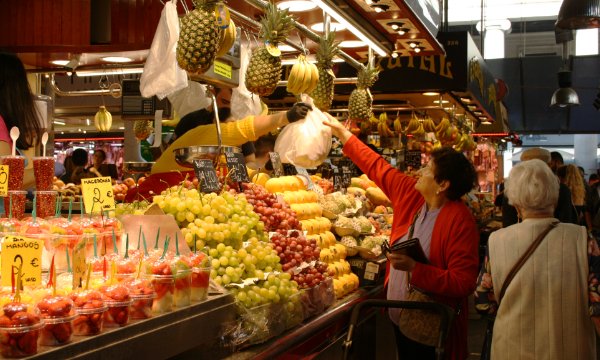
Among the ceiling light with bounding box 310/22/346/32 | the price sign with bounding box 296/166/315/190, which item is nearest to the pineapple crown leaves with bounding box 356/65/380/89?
the ceiling light with bounding box 310/22/346/32

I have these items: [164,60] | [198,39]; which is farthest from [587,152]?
[198,39]

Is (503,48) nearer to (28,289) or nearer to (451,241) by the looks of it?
(451,241)

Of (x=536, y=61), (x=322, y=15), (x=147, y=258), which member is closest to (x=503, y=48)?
(x=536, y=61)

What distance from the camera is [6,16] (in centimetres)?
623

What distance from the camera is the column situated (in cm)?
2359

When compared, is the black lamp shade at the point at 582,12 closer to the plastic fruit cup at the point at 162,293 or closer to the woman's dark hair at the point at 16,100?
the woman's dark hair at the point at 16,100

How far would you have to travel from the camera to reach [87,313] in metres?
1.96

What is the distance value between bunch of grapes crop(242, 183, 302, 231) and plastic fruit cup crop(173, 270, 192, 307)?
1.25m

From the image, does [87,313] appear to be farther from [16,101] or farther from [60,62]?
[60,62]

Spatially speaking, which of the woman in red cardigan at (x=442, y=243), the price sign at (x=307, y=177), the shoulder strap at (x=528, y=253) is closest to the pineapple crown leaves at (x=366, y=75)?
the price sign at (x=307, y=177)

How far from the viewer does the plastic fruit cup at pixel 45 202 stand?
295 cm

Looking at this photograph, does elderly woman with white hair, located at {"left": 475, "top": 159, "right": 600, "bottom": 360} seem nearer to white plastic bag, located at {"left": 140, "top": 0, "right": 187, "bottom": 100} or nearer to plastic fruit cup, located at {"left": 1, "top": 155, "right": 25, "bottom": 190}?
white plastic bag, located at {"left": 140, "top": 0, "right": 187, "bottom": 100}

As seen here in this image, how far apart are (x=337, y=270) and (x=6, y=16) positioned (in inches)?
160

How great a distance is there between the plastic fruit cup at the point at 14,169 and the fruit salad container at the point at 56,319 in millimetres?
1133
